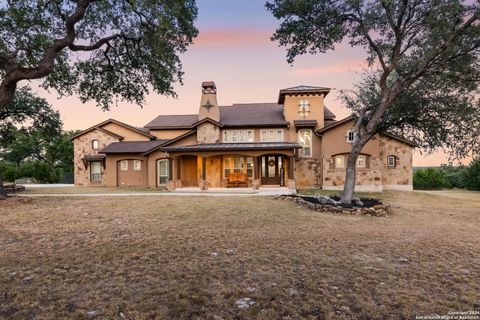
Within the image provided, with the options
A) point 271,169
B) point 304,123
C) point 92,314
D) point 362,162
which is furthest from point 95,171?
point 92,314

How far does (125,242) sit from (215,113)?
19462 millimetres

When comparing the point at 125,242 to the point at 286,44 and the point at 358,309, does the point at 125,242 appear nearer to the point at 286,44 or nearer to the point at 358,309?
the point at 358,309

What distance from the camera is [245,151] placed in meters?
20.4

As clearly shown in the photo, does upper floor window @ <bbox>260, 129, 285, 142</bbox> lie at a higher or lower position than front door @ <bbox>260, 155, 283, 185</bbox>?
higher

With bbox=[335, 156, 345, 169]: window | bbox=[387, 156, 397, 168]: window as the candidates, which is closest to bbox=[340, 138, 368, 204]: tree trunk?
bbox=[335, 156, 345, 169]: window

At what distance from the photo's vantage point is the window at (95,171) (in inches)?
1009

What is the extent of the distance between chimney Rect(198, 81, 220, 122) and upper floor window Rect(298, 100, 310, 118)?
7.89m

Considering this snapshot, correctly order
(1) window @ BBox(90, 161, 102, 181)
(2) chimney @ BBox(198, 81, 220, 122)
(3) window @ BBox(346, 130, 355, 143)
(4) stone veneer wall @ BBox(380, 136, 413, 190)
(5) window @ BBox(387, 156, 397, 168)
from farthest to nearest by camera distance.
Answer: (1) window @ BBox(90, 161, 102, 181), (2) chimney @ BBox(198, 81, 220, 122), (5) window @ BBox(387, 156, 397, 168), (4) stone veneer wall @ BBox(380, 136, 413, 190), (3) window @ BBox(346, 130, 355, 143)

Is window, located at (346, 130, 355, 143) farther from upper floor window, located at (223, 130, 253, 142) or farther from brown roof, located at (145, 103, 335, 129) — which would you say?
upper floor window, located at (223, 130, 253, 142)

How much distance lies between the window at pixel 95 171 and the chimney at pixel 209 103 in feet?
38.1

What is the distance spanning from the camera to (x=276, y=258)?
5254 millimetres

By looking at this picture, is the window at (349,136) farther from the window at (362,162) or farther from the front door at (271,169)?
the front door at (271,169)

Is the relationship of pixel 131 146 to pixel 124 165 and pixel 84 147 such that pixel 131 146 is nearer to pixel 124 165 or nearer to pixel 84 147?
pixel 124 165

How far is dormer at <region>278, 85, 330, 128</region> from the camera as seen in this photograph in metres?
23.5
